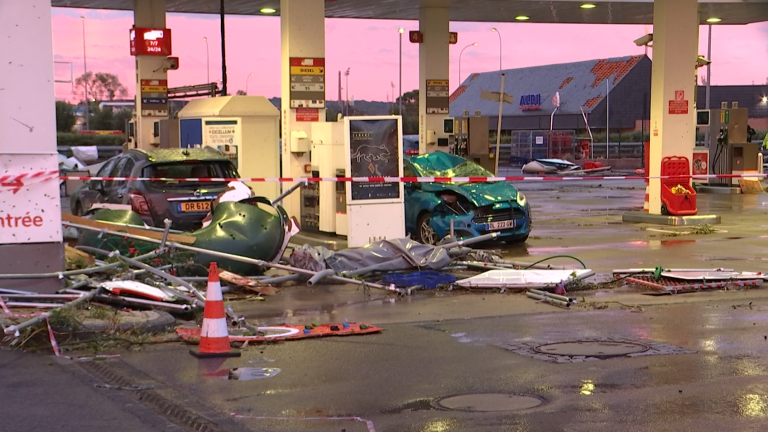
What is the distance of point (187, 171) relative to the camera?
15.4 m

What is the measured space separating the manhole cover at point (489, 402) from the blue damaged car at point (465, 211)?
8889mm

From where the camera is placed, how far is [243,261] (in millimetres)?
11875

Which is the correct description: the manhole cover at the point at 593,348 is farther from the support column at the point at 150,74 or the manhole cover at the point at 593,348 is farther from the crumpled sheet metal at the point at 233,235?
the support column at the point at 150,74

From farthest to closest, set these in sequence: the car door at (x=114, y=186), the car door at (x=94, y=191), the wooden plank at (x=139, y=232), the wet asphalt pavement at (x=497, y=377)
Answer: the car door at (x=94, y=191) → the car door at (x=114, y=186) → the wooden plank at (x=139, y=232) → the wet asphalt pavement at (x=497, y=377)

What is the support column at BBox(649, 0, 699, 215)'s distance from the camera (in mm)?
19766

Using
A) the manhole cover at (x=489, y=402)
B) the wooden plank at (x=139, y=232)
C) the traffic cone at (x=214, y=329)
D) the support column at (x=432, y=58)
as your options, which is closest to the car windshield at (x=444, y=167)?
the wooden plank at (x=139, y=232)

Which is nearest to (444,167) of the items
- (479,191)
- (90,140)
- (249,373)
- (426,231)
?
(479,191)

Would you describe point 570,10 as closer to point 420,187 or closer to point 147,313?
point 420,187

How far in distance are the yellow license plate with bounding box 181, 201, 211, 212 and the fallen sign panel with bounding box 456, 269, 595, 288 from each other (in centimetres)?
463

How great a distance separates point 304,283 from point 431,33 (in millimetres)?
17381

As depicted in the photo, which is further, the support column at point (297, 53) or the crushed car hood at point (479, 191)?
the support column at point (297, 53)

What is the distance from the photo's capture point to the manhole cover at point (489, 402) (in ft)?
21.0

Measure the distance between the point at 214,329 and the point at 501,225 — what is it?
8392 millimetres

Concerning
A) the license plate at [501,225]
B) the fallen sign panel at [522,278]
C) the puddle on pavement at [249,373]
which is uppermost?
the license plate at [501,225]
